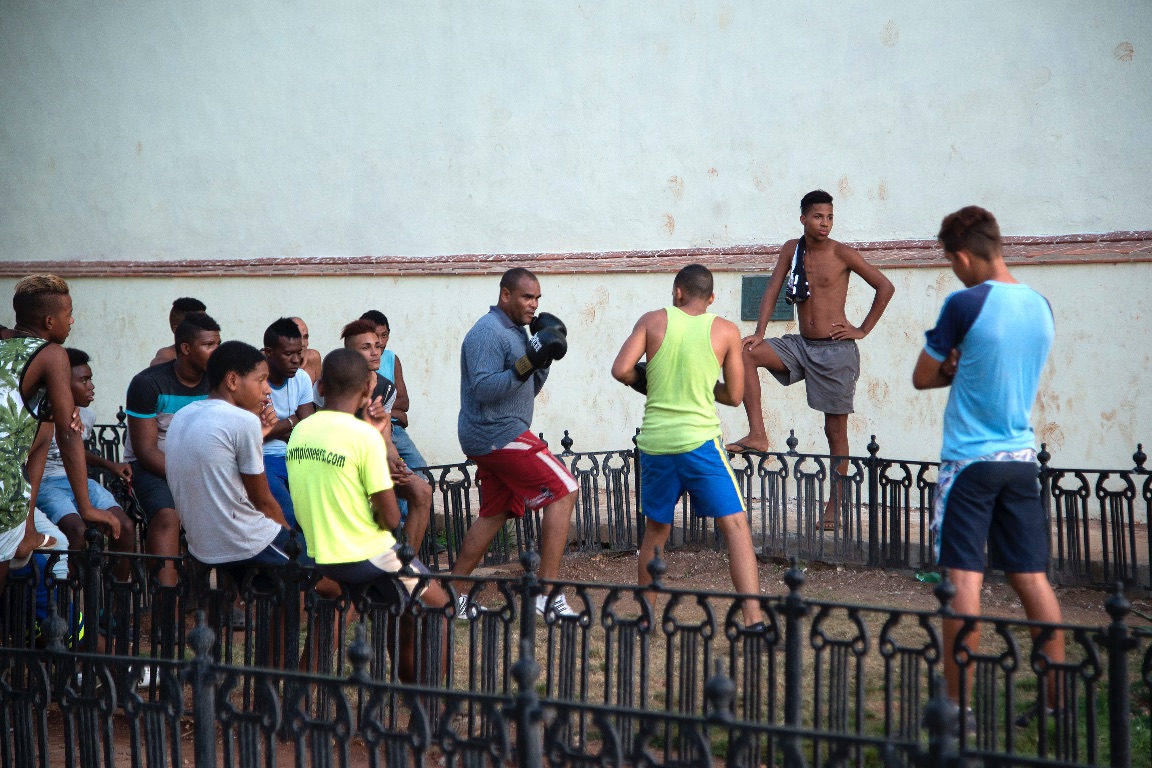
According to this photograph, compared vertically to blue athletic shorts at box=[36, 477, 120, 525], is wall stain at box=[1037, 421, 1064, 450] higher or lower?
higher

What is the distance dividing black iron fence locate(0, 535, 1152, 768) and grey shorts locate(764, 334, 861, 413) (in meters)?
2.15

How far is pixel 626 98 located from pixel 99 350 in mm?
7168

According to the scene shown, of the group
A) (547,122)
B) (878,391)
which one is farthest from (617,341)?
(878,391)

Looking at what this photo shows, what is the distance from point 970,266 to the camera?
183 inches

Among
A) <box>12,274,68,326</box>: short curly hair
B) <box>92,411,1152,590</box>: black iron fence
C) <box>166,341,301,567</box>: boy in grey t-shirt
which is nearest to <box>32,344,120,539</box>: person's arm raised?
<box>12,274,68,326</box>: short curly hair

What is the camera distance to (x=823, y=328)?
834 cm

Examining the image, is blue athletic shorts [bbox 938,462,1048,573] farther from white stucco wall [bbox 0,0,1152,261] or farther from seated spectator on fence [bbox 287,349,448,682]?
white stucco wall [bbox 0,0,1152,261]

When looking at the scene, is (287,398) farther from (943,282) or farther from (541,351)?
(943,282)

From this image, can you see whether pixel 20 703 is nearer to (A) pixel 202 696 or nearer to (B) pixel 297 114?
(A) pixel 202 696

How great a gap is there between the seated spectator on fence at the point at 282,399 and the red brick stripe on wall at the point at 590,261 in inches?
165

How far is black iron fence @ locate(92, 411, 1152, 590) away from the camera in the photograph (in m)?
6.94

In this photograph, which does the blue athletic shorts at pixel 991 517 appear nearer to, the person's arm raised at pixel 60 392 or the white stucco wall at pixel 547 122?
the person's arm raised at pixel 60 392

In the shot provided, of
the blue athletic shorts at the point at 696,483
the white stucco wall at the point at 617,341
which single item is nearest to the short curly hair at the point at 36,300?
the blue athletic shorts at the point at 696,483

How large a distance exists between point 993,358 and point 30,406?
13.0ft
